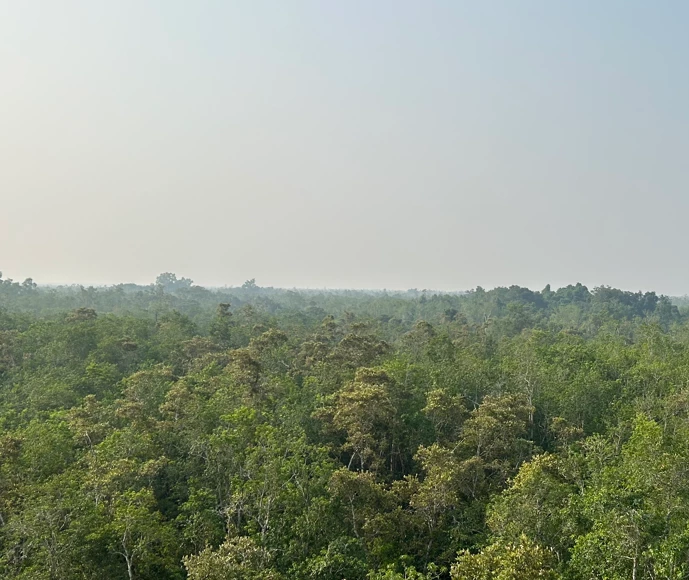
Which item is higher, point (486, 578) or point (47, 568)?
point (486, 578)

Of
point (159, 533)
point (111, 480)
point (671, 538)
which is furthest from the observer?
point (111, 480)

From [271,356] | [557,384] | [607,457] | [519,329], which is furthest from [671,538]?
[519,329]

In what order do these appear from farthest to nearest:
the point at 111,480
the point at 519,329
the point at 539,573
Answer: the point at 519,329, the point at 111,480, the point at 539,573

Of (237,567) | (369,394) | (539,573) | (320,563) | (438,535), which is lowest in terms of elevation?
(438,535)

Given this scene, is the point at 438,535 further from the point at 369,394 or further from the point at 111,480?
the point at 111,480

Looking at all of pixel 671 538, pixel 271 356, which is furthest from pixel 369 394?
pixel 271 356

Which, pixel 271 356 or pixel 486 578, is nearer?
pixel 486 578
